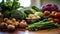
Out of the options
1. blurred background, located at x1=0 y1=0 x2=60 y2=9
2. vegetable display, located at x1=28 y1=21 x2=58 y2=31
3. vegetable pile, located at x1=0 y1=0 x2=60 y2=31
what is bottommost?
vegetable display, located at x1=28 y1=21 x2=58 y2=31

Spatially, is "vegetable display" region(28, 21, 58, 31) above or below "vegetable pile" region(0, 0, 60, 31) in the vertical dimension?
below

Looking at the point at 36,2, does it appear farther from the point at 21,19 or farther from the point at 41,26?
the point at 41,26

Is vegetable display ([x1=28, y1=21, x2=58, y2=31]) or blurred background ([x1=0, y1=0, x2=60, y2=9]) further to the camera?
blurred background ([x1=0, y1=0, x2=60, y2=9])

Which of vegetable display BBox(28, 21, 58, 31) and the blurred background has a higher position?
the blurred background

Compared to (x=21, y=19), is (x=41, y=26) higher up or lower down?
lower down

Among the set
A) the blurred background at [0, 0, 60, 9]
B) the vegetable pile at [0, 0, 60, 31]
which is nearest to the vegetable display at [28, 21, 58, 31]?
the vegetable pile at [0, 0, 60, 31]

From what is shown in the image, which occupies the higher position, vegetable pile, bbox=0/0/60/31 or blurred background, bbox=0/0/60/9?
blurred background, bbox=0/0/60/9

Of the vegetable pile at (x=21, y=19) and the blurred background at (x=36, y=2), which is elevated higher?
the blurred background at (x=36, y=2)

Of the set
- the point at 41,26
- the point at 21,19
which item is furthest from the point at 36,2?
the point at 41,26

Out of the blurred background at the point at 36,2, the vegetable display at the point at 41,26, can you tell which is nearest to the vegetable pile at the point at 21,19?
the vegetable display at the point at 41,26

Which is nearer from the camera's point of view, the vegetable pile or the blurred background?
the vegetable pile

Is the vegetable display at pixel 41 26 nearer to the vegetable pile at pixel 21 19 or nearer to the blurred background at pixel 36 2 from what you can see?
the vegetable pile at pixel 21 19

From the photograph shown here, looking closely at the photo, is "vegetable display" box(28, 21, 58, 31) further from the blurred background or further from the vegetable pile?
the blurred background

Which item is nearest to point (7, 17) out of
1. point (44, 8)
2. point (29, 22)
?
point (29, 22)
